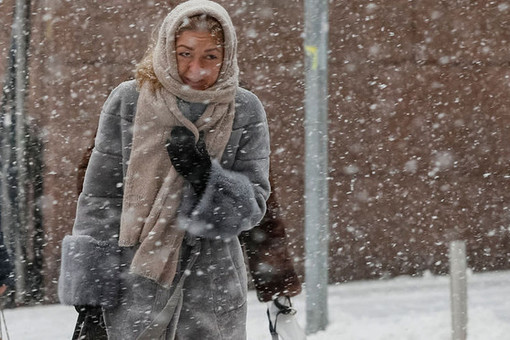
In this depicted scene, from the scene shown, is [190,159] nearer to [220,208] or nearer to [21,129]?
[220,208]

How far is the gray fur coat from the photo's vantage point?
10.4ft

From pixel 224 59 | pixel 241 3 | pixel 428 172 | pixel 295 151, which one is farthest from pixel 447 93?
pixel 224 59

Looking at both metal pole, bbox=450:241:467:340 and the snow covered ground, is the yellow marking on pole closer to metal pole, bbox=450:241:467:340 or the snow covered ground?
the snow covered ground

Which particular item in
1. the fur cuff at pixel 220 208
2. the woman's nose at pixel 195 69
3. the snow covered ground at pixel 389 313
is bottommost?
the snow covered ground at pixel 389 313

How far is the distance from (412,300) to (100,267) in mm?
4932

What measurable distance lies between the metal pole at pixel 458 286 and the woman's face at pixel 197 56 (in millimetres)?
1741

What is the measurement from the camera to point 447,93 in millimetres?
8148

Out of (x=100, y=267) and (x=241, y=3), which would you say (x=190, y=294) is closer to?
(x=100, y=267)

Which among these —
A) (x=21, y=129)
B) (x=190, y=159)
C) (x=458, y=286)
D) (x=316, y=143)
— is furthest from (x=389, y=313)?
(x=190, y=159)

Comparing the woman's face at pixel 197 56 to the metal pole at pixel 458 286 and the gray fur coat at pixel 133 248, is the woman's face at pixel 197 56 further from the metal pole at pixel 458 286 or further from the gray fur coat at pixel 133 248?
the metal pole at pixel 458 286

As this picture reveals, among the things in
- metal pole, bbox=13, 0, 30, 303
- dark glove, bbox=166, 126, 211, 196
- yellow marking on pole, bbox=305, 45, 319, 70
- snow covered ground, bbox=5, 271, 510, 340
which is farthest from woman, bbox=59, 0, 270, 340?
metal pole, bbox=13, 0, 30, 303

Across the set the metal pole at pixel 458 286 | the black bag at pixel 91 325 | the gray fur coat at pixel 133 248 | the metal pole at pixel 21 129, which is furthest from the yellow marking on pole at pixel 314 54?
the black bag at pixel 91 325

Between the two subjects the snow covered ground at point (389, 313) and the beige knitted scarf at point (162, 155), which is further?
the snow covered ground at point (389, 313)

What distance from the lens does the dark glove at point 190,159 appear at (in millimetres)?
3105
